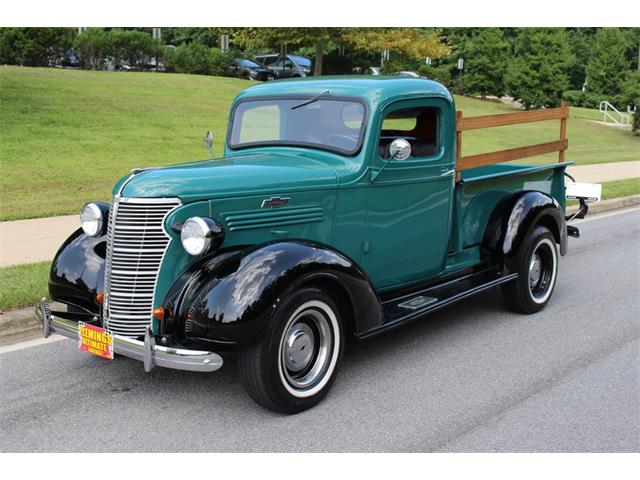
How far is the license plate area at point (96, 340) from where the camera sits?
415 centimetres

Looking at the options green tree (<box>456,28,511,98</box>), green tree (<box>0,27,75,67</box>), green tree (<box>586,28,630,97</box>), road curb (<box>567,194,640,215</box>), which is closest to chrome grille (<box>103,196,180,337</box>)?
road curb (<box>567,194,640,215</box>)

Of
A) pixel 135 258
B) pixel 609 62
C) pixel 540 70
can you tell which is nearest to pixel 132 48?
pixel 540 70

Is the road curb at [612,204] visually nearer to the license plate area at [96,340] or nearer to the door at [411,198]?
the door at [411,198]

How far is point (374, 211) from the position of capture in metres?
5.11

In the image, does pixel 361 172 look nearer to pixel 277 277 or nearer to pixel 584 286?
pixel 277 277

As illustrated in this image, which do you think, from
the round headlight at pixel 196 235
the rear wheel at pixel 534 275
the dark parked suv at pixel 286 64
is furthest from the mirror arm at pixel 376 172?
the dark parked suv at pixel 286 64

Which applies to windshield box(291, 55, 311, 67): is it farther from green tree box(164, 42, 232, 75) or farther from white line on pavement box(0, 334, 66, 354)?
white line on pavement box(0, 334, 66, 354)

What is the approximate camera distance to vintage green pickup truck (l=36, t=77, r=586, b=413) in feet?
13.4

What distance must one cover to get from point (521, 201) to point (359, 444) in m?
3.28

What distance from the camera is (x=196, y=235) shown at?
4121 mm

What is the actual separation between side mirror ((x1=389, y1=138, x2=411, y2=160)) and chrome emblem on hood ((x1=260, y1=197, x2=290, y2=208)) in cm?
83

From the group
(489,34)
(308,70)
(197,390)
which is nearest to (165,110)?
(308,70)

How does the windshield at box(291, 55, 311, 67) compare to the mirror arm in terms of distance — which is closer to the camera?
the mirror arm

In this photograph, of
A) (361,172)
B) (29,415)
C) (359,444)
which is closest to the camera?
(359,444)
